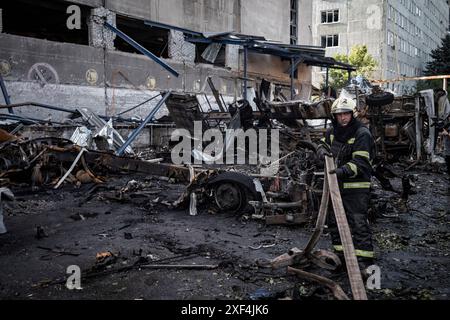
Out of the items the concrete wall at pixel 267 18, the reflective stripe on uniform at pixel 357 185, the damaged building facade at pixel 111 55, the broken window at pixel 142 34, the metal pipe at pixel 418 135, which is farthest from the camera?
the concrete wall at pixel 267 18

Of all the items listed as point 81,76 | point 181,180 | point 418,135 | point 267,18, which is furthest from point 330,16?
point 181,180

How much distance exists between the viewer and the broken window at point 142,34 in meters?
14.7

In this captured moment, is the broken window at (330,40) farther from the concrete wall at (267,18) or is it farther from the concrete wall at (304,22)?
the concrete wall at (267,18)

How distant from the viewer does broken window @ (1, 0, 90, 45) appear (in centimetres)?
1249

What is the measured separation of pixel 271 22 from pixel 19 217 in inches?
798

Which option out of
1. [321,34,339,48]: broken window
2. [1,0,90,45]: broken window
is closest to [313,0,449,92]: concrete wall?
[321,34,339,48]: broken window

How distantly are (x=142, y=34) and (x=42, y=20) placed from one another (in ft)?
13.0

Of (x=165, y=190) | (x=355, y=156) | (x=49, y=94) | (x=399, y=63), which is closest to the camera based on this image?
(x=355, y=156)

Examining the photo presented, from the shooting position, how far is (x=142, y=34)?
54.1 ft

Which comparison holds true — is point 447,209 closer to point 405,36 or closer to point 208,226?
point 208,226

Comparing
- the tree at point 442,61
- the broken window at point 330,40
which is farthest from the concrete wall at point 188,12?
the tree at point 442,61

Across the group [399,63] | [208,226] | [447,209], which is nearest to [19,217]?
[208,226]

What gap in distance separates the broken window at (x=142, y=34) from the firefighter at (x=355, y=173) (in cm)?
1221
